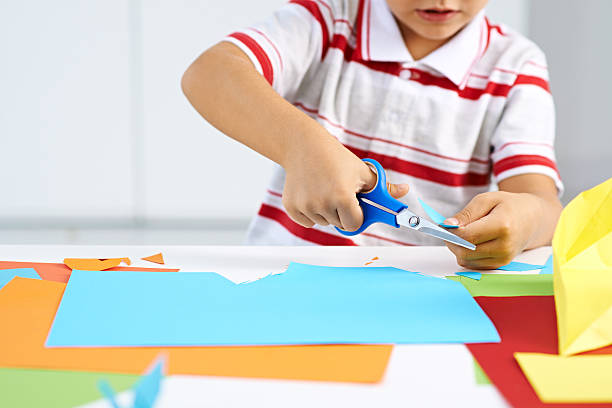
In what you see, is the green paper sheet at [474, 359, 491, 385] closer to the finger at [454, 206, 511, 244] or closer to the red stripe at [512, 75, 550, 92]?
the finger at [454, 206, 511, 244]

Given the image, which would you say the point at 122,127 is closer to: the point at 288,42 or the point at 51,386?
the point at 288,42

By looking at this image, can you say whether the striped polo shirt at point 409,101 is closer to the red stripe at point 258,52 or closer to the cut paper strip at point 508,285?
the red stripe at point 258,52

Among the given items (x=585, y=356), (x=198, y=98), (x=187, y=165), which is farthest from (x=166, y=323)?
(x=187, y=165)

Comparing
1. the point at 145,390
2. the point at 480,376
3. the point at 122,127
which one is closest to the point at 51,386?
the point at 145,390

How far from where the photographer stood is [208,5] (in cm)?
195

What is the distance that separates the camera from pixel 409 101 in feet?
2.41

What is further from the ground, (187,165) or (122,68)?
(122,68)

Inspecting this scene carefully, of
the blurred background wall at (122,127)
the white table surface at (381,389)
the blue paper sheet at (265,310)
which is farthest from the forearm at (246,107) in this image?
the blurred background wall at (122,127)

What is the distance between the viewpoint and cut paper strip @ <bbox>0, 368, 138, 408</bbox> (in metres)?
0.24

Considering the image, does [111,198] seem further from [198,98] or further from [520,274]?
[520,274]

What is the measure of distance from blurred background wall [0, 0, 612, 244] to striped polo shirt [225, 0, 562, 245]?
118 centimetres

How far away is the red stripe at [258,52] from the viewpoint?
0.64m

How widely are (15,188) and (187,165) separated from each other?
0.55 metres

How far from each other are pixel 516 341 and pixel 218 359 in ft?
0.49
